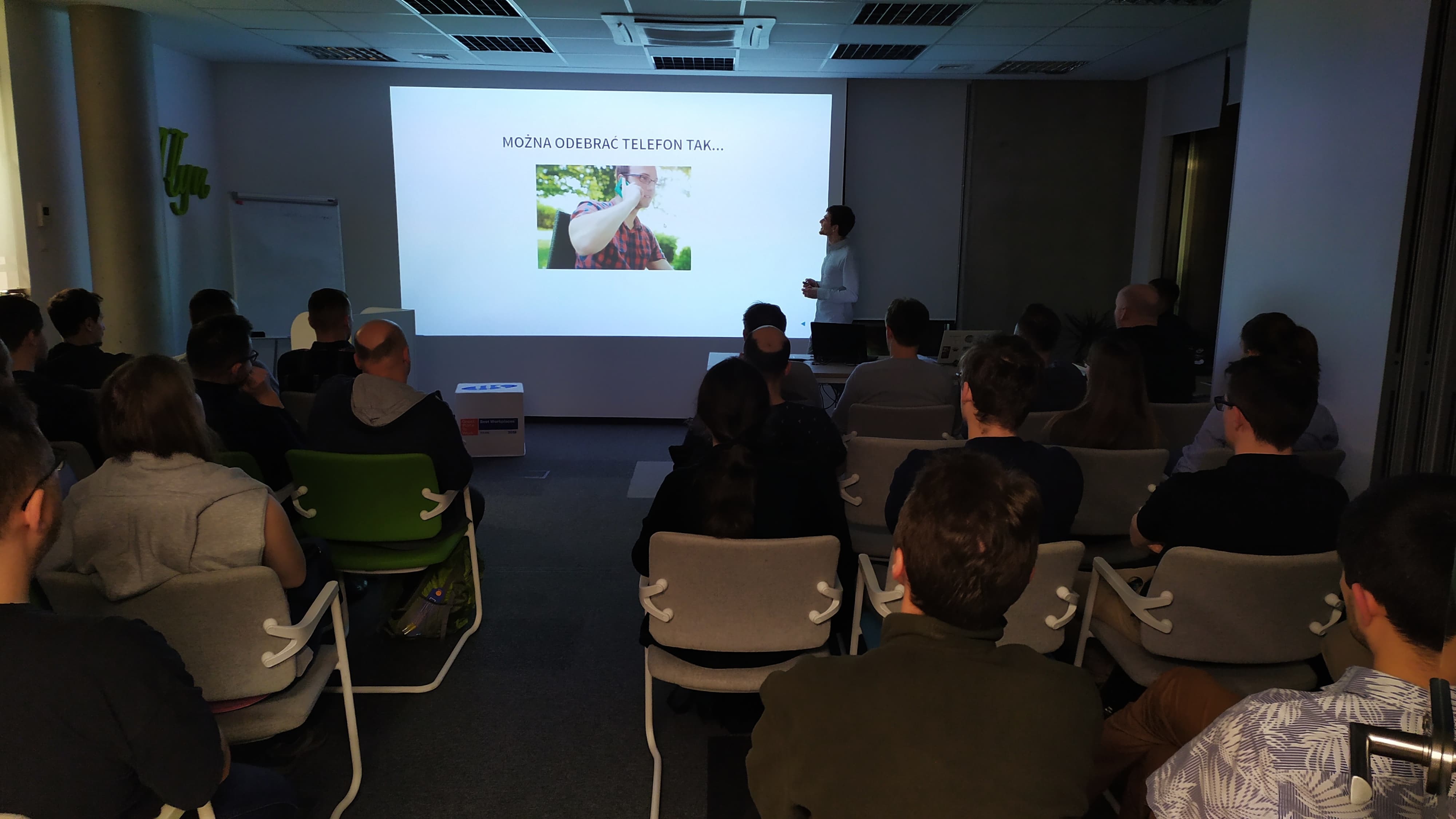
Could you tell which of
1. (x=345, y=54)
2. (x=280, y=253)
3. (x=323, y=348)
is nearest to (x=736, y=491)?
(x=323, y=348)

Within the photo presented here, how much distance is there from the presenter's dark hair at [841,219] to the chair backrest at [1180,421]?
113 inches

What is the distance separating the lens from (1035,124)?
288 inches

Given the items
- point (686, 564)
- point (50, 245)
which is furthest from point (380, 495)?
point (50, 245)

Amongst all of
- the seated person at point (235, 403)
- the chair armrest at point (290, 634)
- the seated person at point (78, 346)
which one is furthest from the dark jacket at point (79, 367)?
the chair armrest at point (290, 634)

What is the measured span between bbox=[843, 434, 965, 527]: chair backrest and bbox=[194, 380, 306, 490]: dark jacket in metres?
1.96

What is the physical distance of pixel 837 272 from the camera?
637cm

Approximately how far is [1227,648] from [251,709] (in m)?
2.28

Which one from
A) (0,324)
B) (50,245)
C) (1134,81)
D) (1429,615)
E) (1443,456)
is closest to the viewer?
(1429,615)

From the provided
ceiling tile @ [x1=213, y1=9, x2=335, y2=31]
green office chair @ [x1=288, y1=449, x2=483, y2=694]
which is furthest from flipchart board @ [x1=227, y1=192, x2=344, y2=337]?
green office chair @ [x1=288, y1=449, x2=483, y2=694]

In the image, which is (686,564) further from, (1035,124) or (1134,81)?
(1134,81)

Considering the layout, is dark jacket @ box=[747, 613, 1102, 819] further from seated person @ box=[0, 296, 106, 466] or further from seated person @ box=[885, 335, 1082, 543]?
seated person @ box=[0, 296, 106, 466]

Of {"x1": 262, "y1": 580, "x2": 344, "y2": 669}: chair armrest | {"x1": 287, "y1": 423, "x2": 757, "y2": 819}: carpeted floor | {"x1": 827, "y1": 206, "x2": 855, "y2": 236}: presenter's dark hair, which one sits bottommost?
{"x1": 287, "y1": 423, "x2": 757, "y2": 819}: carpeted floor

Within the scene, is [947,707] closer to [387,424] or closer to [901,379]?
[387,424]

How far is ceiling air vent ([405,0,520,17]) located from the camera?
16.8 feet
